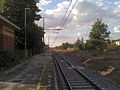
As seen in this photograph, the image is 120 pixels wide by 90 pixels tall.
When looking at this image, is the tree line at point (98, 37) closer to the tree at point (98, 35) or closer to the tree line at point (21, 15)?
the tree at point (98, 35)

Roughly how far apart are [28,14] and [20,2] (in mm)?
3060

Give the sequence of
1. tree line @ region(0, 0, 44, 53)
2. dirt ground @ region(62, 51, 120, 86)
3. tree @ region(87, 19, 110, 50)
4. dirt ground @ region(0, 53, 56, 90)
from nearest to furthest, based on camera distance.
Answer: dirt ground @ region(0, 53, 56, 90)
dirt ground @ region(62, 51, 120, 86)
tree line @ region(0, 0, 44, 53)
tree @ region(87, 19, 110, 50)

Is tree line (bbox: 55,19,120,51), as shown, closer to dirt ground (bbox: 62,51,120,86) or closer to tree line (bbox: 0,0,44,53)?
tree line (bbox: 0,0,44,53)

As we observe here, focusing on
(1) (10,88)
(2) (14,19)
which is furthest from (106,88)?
(2) (14,19)

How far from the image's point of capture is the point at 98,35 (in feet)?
273

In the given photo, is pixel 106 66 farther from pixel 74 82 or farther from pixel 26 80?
pixel 26 80

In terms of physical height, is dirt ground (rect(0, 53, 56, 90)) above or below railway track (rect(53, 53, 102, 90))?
above

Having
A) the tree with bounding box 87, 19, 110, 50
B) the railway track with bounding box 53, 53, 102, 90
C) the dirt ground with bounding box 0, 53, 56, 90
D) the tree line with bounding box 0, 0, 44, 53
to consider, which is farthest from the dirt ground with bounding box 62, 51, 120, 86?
the tree with bounding box 87, 19, 110, 50

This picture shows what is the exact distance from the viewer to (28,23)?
156ft

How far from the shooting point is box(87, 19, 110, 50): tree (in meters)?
80.1

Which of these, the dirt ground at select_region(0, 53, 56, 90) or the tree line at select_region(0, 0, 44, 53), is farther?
the tree line at select_region(0, 0, 44, 53)

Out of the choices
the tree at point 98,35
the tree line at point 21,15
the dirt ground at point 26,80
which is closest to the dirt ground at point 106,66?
the dirt ground at point 26,80

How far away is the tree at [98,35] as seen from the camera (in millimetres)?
80062

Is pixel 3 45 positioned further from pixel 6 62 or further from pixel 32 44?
pixel 32 44
